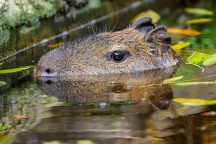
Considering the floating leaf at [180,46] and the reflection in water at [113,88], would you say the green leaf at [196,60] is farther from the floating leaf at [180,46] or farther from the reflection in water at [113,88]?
the floating leaf at [180,46]

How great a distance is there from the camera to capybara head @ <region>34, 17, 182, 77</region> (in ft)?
18.4

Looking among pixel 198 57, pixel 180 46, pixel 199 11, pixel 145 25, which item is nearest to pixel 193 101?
pixel 198 57

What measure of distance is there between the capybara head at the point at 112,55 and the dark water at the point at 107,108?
17cm

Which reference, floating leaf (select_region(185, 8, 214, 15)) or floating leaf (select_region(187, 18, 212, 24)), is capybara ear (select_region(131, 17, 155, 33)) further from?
floating leaf (select_region(185, 8, 214, 15))

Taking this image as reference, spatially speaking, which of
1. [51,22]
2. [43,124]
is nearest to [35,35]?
[51,22]

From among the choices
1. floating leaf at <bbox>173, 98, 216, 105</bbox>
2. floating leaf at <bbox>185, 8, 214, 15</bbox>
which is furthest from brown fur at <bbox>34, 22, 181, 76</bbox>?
floating leaf at <bbox>185, 8, 214, 15</bbox>

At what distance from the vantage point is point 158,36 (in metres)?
5.98

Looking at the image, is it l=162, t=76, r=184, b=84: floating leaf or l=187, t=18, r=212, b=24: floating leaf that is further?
l=187, t=18, r=212, b=24: floating leaf

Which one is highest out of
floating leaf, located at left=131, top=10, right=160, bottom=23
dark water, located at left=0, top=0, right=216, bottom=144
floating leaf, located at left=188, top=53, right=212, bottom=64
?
floating leaf, located at left=131, top=10, right=160, bottom=23

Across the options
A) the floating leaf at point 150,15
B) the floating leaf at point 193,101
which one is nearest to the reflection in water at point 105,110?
the floating leaf at point 193,101

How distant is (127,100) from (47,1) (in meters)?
4.40

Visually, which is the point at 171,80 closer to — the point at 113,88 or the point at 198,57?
the point at 113,88

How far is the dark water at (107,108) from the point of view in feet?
11.9

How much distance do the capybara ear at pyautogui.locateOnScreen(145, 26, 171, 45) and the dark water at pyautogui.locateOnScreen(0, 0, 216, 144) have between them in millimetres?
440
